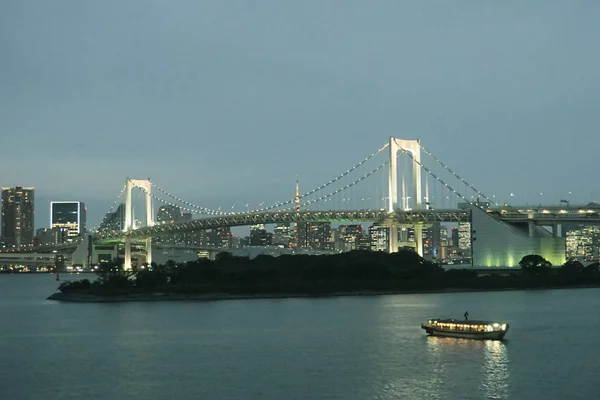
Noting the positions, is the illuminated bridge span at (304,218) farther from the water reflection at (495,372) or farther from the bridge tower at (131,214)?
the water reflection at (495,372)

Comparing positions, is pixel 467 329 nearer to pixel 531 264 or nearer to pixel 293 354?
pixel 293 354

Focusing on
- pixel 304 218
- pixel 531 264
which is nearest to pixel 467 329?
pixel 531 264

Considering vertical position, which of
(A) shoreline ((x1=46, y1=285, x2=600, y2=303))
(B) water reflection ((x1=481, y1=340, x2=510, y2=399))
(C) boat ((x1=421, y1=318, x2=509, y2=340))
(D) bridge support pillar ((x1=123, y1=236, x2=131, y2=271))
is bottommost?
(B) water reflection ((x1=481, y1=340, x2=510, y2=399))

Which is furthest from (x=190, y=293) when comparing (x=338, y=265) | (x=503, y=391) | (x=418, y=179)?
(x=503, y=391)

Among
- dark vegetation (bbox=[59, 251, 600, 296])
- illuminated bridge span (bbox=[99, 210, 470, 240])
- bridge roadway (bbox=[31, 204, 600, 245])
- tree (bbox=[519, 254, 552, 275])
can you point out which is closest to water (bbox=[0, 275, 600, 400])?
dark vegetation (bbox=[59, 251, 600, 296])

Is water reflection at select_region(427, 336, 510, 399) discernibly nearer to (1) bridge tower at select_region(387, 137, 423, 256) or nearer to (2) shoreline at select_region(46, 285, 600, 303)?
(2) shoreline at select_region(46, 285, 600, 303)
